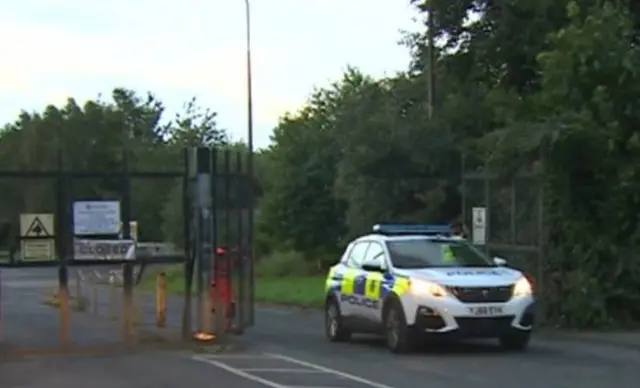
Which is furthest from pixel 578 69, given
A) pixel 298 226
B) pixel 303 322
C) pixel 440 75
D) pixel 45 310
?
pixel 298 226

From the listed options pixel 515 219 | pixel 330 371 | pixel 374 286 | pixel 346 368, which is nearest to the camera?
pixel 330 371

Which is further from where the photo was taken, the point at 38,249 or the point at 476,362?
the point at 38,249

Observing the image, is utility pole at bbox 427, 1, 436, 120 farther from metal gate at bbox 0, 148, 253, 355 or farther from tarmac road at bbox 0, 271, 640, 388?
tarmac road at bbox 0, 271, 640, 388

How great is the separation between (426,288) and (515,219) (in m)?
7.38

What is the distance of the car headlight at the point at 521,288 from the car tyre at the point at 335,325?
3.21 metres

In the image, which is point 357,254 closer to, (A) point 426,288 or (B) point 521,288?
(A) point 426,288

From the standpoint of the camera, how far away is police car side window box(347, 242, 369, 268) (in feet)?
65.0

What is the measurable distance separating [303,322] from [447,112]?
12.3 meters

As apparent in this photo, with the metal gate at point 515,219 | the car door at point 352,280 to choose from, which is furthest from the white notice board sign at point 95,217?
the metal gate at point 515,219

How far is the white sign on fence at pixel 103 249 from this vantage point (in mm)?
18688

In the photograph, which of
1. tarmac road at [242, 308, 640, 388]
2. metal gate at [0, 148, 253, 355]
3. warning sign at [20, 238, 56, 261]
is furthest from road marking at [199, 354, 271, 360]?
warning sign at [20, 238, 56, 261]

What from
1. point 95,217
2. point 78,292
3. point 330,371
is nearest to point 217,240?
point 95,217

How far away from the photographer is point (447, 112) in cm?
3716

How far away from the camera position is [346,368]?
1593cm
